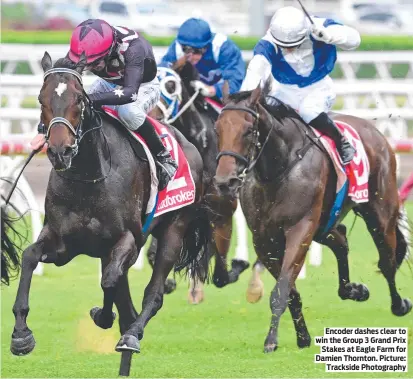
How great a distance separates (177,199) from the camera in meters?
6.96

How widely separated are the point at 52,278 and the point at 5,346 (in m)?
2.64

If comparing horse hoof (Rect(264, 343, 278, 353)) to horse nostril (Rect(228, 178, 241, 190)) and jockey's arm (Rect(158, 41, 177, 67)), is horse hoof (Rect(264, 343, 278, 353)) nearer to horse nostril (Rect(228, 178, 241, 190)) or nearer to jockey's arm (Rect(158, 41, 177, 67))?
horse nostril (Rect(228, 178, 241, 190))

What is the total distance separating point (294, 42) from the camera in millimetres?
7371

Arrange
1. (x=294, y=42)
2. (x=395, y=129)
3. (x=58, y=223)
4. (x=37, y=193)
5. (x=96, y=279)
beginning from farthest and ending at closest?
(x=395, y=129)
(x=37, y=193)
(x=96, y=279)
(x=294, y=42)
(x=58, y=223)

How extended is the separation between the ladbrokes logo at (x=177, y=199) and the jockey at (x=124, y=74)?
0.37 feet

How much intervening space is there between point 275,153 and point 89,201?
1.42 m

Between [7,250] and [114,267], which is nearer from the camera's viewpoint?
[114,267]

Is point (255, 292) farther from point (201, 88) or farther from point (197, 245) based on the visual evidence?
point (201, 88)

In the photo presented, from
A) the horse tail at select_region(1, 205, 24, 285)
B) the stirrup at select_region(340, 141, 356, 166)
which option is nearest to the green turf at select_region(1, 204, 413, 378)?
the horse tail at select_region(1, 205, 24, 285)

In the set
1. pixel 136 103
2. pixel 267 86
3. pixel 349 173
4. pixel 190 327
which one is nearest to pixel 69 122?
pixel 136 103

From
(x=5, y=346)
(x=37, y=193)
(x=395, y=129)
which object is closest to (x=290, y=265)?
(x=5, y=346)

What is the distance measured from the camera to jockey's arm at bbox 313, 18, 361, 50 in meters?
7.46

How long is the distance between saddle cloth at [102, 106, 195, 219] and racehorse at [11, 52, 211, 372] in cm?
5

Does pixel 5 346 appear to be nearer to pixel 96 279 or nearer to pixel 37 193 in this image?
pixel 96 279
